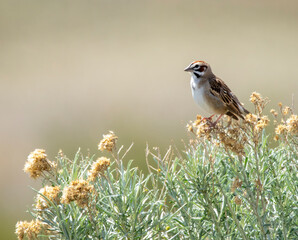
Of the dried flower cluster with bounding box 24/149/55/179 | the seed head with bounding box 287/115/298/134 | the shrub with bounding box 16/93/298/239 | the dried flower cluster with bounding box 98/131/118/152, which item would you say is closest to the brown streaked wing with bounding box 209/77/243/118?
the shrub with bounding box 16/93/298/239

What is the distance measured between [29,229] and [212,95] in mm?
1611

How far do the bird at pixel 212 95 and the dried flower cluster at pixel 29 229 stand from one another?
1298mm

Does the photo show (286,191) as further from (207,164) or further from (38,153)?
(38,153)

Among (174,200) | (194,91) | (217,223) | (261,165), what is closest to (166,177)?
(174,200)

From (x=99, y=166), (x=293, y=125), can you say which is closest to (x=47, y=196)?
(x=99, y=166)

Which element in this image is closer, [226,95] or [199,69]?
[226,95]

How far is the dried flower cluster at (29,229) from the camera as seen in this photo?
221 cm

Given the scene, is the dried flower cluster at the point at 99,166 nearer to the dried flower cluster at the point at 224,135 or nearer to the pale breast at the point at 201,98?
the dried flower cluster at the point at 224,135

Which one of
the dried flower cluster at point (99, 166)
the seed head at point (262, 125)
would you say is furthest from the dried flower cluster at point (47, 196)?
the seed head at point (262, 125)

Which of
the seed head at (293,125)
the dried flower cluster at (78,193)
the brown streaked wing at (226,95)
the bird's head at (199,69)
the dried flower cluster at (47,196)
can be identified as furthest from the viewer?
the bird's head at (199,69)

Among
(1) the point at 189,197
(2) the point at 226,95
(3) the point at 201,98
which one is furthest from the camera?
(3) the point at 201,98

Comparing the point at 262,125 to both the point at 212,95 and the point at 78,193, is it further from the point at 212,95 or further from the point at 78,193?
the point at 212,95

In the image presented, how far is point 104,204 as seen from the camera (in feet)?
7.66

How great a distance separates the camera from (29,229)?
221 cm
